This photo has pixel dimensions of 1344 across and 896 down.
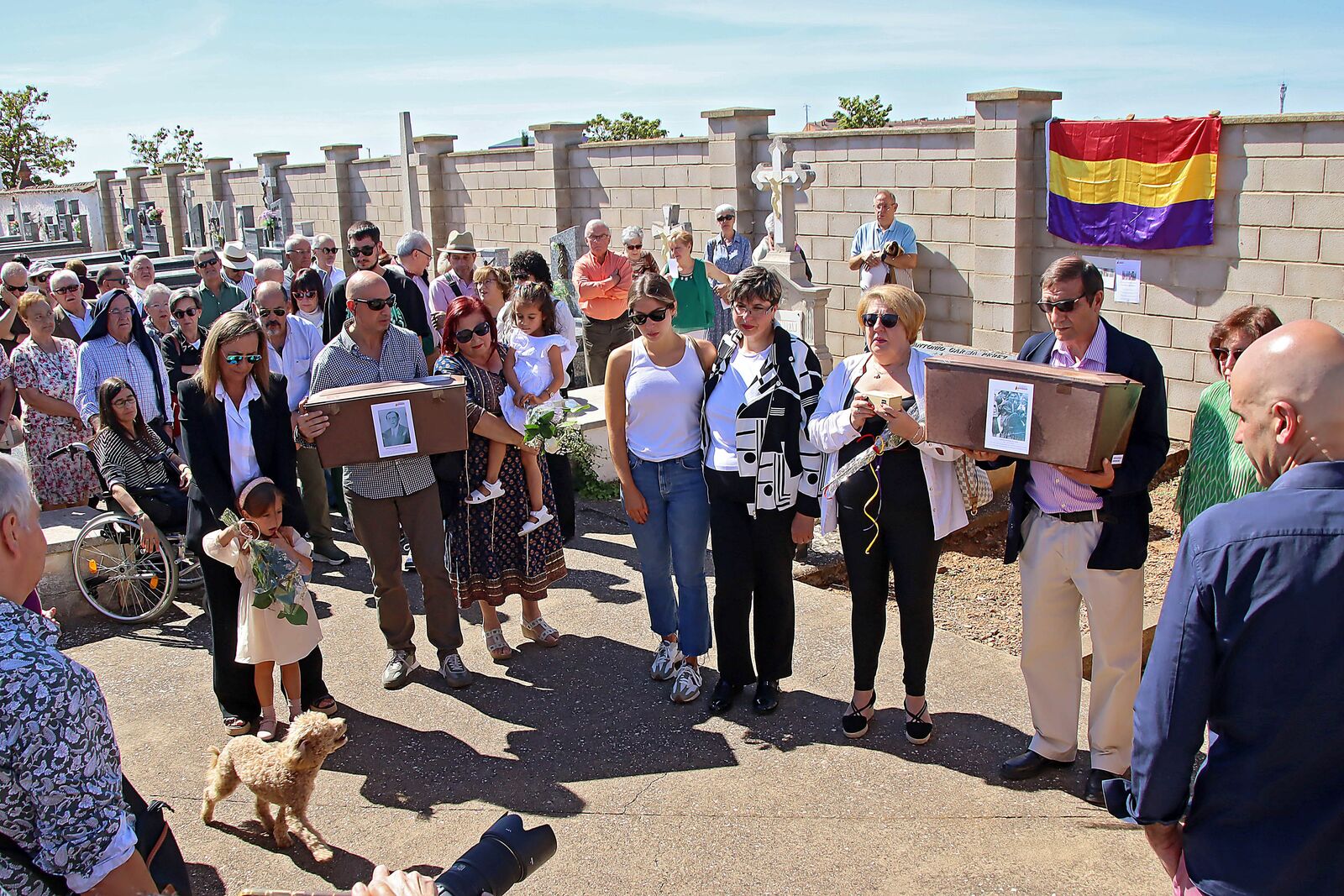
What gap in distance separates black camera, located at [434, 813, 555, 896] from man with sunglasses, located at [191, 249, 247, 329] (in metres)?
7.99

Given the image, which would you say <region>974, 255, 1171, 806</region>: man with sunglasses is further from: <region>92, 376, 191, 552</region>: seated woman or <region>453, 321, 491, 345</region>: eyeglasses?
<region>92, 376, 191, 552</region>: seated woman

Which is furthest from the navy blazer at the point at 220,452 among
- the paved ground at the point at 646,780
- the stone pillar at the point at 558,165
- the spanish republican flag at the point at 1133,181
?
the stone pillar at the point at 558,165

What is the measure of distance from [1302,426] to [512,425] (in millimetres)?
3725

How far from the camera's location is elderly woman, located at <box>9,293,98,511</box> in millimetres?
6941

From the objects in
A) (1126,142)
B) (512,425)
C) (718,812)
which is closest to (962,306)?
(1126,142)

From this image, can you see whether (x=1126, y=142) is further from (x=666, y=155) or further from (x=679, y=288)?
(x=666, y=155)

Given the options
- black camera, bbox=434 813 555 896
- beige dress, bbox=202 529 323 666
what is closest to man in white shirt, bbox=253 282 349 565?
beige dress, bbox=202 529 323 666

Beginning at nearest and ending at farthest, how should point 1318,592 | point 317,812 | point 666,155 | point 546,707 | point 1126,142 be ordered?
point 1318,592
point 317,812
point 546,707
point 1126,142
point 666,155

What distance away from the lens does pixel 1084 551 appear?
156 inches

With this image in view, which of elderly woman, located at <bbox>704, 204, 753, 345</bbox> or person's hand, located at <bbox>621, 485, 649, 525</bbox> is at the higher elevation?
elderly woman, located at <bbox>704, 204, 753, 345</bbox>

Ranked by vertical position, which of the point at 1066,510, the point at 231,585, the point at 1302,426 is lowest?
the point at 231,585

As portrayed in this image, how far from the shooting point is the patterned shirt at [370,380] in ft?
16.1

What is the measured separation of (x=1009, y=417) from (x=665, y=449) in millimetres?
1571

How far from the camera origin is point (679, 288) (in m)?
9.76
